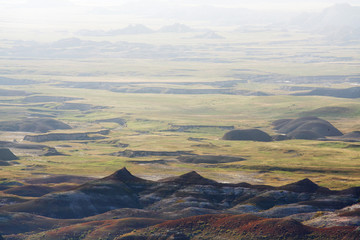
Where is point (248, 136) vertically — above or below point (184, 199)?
below

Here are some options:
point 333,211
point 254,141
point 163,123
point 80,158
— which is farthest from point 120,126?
point 333,211

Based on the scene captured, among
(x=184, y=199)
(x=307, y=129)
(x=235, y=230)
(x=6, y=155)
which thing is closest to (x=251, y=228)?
(x=235, y=230)

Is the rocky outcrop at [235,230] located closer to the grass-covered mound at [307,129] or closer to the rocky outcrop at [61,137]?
the rocky outcrop at [61,137]

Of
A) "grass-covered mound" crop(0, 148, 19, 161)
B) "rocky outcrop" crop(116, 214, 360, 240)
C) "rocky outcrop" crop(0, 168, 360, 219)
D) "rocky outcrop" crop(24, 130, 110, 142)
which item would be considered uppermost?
"rocky outcrop" crop(116, 214, 360, 240)

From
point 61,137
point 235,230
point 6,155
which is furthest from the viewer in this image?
point 61,137

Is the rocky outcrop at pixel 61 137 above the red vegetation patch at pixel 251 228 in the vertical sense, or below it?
below

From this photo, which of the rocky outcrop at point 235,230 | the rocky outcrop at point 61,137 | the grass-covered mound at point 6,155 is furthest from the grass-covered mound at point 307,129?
the rocky outcrop at point 235,230

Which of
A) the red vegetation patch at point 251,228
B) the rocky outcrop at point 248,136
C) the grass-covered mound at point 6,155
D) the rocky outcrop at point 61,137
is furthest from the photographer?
the rocky outcrop at point 248,136

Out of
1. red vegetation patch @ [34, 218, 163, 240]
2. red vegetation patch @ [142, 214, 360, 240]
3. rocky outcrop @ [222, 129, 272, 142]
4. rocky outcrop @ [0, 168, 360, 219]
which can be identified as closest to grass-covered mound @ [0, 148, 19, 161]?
rocky outcrop @ [0, 168, 360, 219]

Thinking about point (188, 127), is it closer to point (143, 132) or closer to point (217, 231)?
point (143, 132)

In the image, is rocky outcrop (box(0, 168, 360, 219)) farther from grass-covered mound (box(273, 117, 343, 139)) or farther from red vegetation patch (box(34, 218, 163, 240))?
grass-covered mound (box(273, 117, 343, 139))

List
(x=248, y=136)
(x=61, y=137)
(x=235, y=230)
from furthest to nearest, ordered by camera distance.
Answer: (x=61, y=137), (x=248, y=136), (x=235, y=230)

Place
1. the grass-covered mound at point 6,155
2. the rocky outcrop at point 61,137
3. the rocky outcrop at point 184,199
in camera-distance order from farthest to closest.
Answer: the rocky outcrop at point 61,137, the grass-covered mound at point 6,155, the rocky outcrop at point 184,199

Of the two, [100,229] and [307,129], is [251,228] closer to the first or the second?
[100,229]
